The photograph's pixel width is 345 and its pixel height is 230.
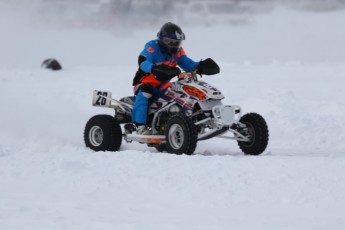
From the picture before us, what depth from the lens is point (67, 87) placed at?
14789 millimetres

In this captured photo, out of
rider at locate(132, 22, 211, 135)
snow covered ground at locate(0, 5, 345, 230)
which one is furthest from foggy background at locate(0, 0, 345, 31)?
rider at locate(132, 22, 211, 135)

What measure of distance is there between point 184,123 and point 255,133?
1.03m

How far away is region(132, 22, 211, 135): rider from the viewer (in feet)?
28.5

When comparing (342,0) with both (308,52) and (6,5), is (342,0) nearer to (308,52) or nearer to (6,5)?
(308,52)

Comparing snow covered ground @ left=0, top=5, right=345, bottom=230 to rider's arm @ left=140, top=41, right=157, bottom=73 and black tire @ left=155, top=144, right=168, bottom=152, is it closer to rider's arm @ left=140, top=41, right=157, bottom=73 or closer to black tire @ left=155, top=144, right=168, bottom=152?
black tire @ left=155, top=144, right=168, bottom=152

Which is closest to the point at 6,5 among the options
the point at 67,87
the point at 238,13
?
the point at 238,13

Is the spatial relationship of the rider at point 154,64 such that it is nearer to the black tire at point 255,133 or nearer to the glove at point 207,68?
the glove at point 207,68

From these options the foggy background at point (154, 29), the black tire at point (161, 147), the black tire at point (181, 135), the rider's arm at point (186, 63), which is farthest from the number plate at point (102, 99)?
the foggy background at point (154, 29)

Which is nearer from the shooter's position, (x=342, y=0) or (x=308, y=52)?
(x=308, y=52)

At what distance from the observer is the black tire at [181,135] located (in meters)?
7.88

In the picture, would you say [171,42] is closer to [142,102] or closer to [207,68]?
[207,68]

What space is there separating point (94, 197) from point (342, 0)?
22466 mm

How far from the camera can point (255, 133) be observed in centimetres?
845

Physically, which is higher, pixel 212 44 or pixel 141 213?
pixel 212 44
